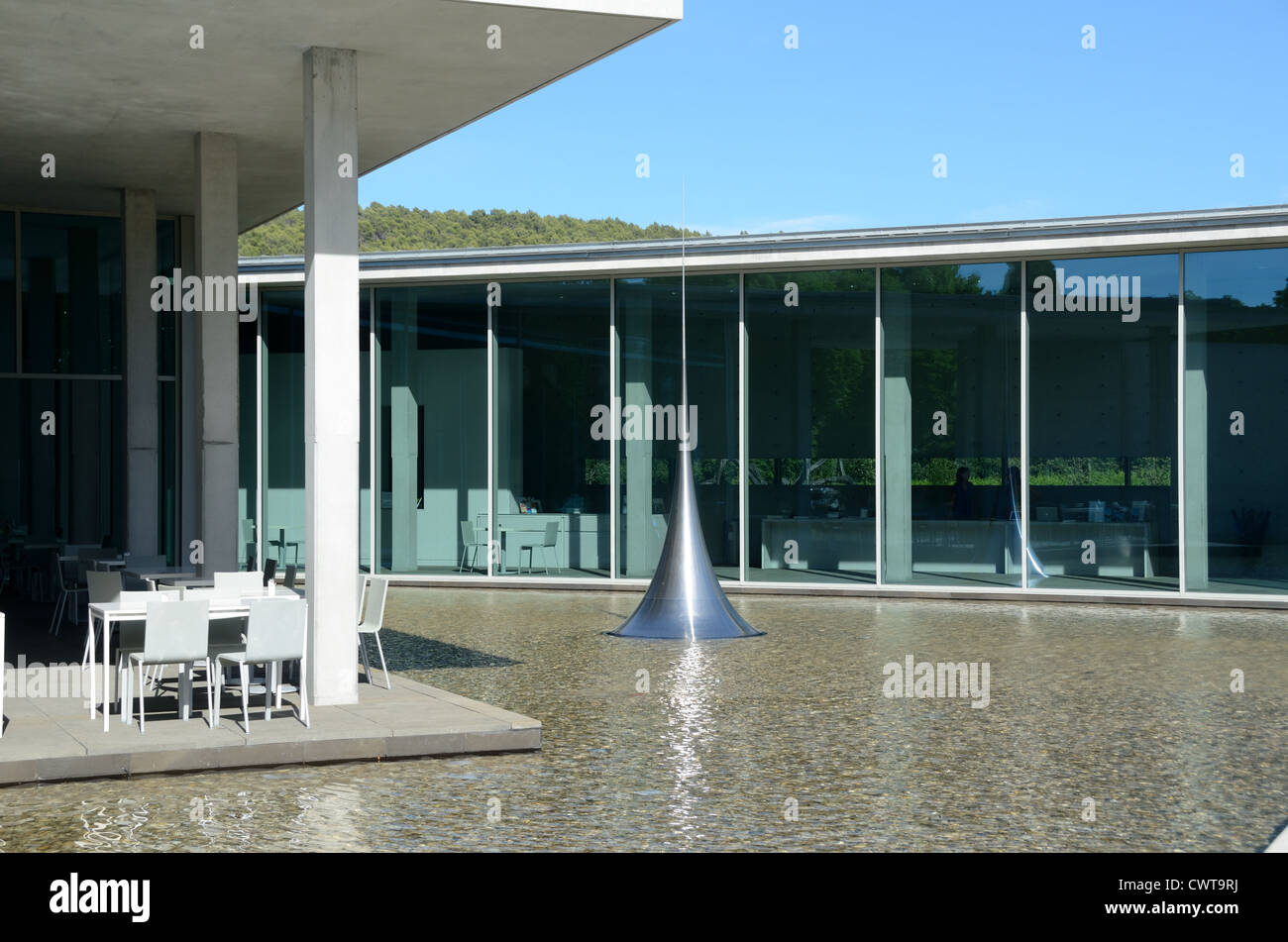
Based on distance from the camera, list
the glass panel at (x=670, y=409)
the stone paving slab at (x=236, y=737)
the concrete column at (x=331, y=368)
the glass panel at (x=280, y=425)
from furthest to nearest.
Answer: the glass panel at (x=280, y=425)
the glass panel at (x=670, y=409)
the concrete column at (x=331, y=368)
the stone paving slab at (x=236, y=737)

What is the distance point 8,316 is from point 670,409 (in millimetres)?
8758

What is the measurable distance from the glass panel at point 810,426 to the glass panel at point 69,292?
27.7 ft

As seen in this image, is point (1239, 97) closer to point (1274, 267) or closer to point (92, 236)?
point (1274, 267)

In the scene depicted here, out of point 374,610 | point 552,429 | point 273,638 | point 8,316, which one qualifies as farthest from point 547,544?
point 273,638

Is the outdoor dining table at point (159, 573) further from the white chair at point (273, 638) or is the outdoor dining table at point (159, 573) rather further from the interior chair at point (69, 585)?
the white chair at point (273, 638)

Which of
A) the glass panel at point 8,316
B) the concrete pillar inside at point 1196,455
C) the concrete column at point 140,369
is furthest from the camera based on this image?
the glass panel at point 8,316

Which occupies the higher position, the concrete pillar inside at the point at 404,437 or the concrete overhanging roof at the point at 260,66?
the concrete overhanging roof at the point at 260,66

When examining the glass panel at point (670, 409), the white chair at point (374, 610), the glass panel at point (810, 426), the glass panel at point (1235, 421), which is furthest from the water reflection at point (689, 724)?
the glass panel at point (1235, 421)

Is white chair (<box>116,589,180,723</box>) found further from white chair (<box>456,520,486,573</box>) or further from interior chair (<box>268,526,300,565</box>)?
interior chair (<box>268,526,300,565</box>)

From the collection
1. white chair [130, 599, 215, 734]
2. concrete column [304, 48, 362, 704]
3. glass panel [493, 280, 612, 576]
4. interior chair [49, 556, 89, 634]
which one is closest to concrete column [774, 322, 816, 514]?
glass panel [493, 280, 612, 576]

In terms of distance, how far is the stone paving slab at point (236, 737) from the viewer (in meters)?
6.95

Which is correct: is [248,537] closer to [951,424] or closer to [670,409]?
[670,409]

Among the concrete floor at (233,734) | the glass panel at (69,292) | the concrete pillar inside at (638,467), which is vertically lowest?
the concrete floor at (233,734)
